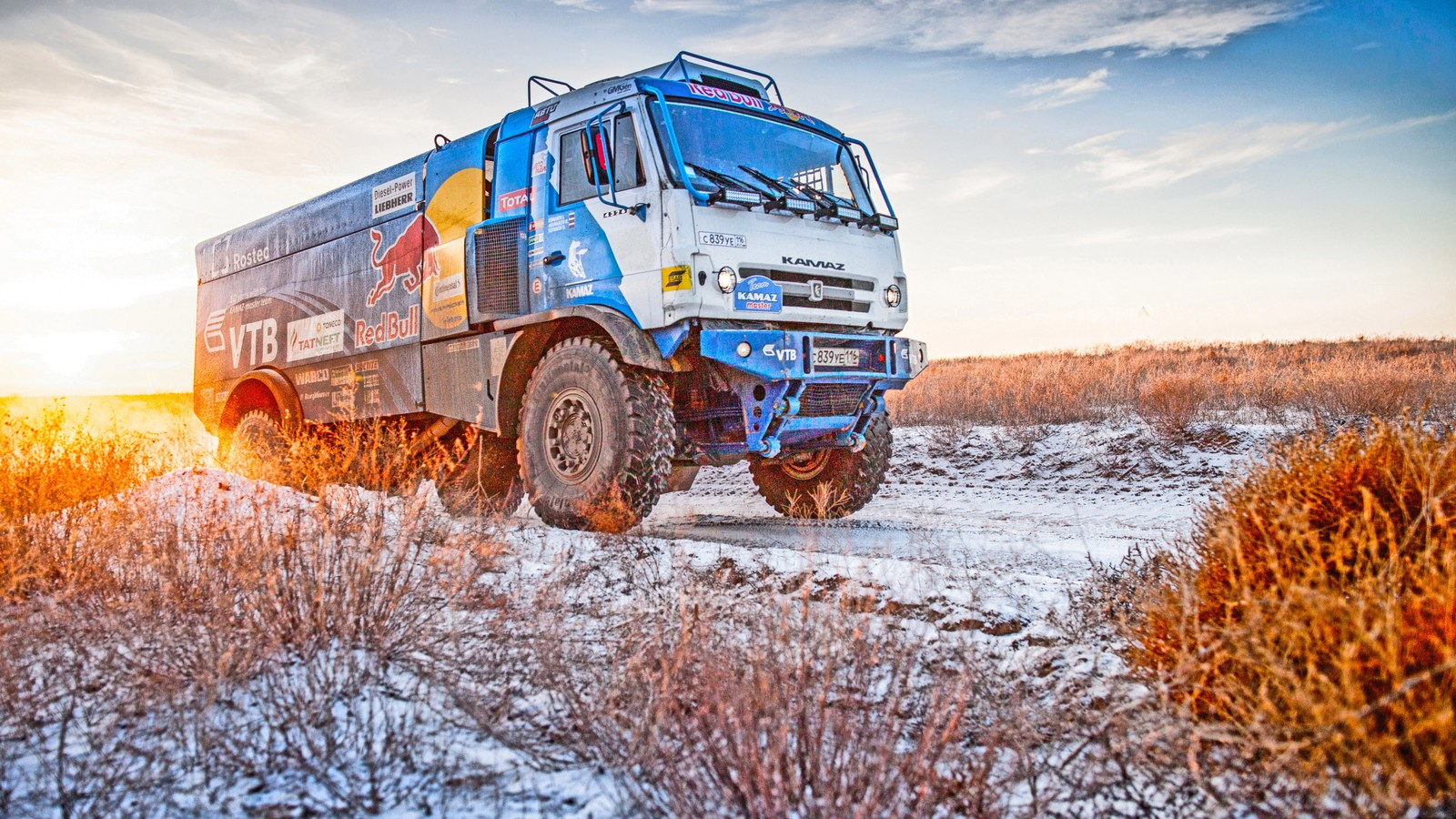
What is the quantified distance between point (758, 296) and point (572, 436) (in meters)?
1.80

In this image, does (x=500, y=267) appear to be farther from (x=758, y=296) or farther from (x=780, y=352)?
(x=780, y=352)

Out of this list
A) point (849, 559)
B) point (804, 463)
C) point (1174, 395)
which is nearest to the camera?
point (849, 559)

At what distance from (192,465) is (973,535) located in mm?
6206

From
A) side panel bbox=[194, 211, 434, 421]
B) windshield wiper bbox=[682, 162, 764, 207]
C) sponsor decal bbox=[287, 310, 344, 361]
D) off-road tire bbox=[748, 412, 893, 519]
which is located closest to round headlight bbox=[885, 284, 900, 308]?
off-road tire bbox=[748, 412, 893, 519]

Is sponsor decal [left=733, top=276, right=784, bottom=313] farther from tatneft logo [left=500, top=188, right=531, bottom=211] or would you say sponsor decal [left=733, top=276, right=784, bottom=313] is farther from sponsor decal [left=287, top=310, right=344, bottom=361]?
sponsor decal [left=287, top=310, right=344, bottom=361]

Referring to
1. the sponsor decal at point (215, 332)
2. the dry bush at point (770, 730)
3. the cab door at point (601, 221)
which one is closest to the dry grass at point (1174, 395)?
the cab door at point (601, 221)

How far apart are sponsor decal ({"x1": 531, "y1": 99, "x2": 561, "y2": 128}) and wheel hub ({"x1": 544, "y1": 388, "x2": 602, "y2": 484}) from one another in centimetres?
233

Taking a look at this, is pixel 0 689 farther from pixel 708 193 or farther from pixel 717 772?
pixel 708 193

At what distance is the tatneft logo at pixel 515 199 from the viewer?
764 centimetres

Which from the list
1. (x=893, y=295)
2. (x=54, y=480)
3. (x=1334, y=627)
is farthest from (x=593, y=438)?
(x=1334, y=627)

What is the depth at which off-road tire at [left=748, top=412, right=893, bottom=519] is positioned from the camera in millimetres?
8531

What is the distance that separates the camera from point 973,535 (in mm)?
7727

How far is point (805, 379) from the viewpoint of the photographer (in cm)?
688

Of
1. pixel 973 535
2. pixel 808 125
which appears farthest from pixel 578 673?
pixel 808 125
